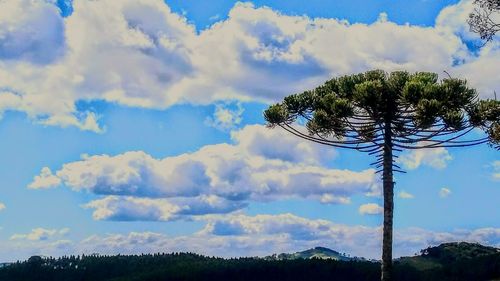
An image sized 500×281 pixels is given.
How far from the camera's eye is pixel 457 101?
31469 mm

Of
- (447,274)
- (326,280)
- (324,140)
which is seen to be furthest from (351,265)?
(324,140)

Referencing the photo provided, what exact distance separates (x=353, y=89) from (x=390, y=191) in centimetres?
540

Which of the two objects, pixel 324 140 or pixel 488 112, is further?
pixel 324 140

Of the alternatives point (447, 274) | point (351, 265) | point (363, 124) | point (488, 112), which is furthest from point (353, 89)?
point (351, 265)

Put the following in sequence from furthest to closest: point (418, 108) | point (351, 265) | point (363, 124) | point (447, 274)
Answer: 1. point (351, 265)
2. point (447, 274)
3. point (363, 124)
4. point (418, 108)

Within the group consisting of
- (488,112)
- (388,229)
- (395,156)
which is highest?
(488,112)

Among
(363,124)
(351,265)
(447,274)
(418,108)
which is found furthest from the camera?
(351,265)

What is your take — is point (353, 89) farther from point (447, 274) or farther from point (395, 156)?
point (447, 274)

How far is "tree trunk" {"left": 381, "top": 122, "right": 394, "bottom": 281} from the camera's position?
30.9 metres

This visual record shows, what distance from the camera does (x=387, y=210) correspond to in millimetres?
31234

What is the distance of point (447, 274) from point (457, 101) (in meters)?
142

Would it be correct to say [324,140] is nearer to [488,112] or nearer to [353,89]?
[353,89]

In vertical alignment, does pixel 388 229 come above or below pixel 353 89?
below

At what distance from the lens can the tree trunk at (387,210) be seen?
3094 centimetres
